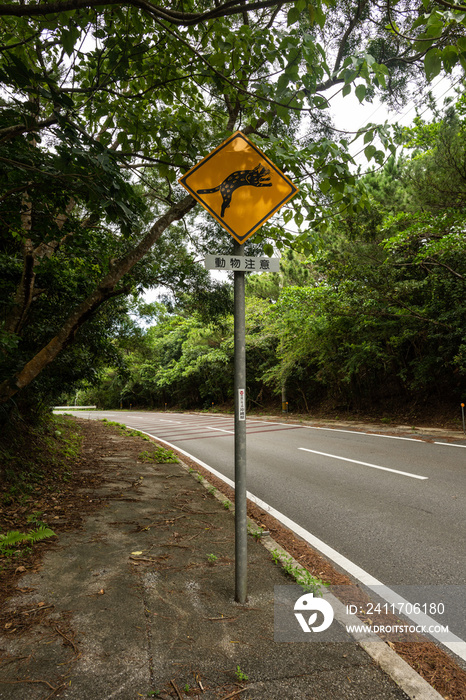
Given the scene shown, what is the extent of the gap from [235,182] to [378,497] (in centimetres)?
477

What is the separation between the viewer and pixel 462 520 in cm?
459

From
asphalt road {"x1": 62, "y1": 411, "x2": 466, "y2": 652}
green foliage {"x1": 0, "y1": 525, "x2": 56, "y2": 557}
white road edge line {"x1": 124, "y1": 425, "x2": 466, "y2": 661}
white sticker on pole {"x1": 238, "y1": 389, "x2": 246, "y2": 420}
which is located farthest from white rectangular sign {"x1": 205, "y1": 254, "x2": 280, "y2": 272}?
green foliage {"x1": 0, "y1": 525, "x2": 56, "y2": 557}

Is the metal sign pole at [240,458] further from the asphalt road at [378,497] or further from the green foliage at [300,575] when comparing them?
the asphalt road at [378,497]

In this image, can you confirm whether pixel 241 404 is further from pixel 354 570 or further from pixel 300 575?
pixel 354 570

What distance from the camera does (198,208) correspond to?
7668mm

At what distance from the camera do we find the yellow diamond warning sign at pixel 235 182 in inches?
→ 116

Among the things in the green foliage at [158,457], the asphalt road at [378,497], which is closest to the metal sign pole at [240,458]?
the asphalt road at [378,497]

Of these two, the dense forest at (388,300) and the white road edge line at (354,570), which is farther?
the dense forest at (388,300)

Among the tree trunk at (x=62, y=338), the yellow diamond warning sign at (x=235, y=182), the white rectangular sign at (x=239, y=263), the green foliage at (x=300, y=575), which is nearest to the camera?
the white rectangular sign at (x=239, y=263)

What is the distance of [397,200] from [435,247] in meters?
3.27

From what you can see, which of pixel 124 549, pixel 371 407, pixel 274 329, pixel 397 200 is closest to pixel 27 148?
pixel 124 549

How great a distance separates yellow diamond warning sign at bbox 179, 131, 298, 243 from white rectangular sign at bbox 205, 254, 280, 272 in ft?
0.56

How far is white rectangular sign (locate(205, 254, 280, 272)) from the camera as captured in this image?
285cm
